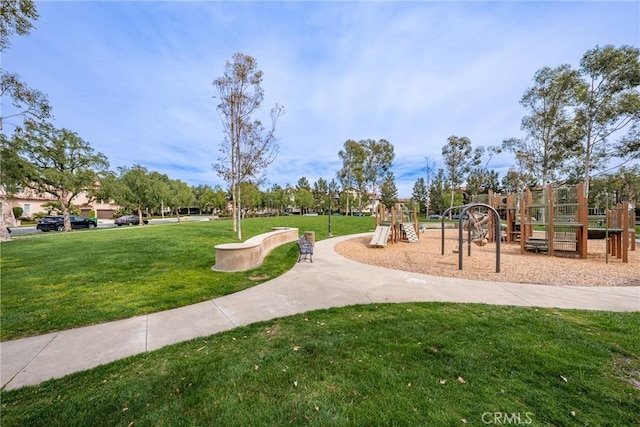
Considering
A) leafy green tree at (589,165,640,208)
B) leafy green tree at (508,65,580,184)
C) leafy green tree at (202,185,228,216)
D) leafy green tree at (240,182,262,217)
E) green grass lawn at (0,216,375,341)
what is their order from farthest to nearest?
leafy green tree at (202,185,228,216) → leafy green tree at (240,182,262,217) → leafy green tree at (589,165,640,208) → leafy green tree at (508,65,580,184) → green grass lawn at (0,216,375,341)

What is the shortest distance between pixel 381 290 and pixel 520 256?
8.05 m

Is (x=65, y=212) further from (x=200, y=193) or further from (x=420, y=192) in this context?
(x=420, y=192)

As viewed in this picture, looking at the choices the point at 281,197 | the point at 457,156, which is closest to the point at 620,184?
the point at 457,156

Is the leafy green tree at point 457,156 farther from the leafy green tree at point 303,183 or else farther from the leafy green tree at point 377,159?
the leafy green tree at point 303,183

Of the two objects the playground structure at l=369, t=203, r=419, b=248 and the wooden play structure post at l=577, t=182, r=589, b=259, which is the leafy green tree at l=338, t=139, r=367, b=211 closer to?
the playground structure at l=369, t=203, r=419, b=248

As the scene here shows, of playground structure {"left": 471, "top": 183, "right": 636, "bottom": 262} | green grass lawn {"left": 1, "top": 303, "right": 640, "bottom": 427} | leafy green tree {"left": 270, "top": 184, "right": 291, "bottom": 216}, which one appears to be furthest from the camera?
leafy green tree {"left": 270, "top": 184, "right": 291, "bottom": 216}

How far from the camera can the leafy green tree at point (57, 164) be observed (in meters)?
21.0

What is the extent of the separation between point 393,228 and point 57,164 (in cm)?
3086

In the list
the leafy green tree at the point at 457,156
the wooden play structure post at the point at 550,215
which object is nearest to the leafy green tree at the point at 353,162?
the leafy green tree at the point at 457,156

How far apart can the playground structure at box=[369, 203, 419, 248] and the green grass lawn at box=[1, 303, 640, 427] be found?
9.15 m

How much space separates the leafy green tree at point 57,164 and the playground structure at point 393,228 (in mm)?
28286

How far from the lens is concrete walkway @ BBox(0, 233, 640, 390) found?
125 inches

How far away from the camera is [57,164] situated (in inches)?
919

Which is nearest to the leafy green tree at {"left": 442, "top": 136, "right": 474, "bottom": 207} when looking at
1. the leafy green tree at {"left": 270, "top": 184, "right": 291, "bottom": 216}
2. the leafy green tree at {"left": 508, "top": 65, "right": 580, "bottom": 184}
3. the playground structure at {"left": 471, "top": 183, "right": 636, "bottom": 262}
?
the leafy green tree at {"left": 508, "top": 65, "right": 580, "bottom": 184}
